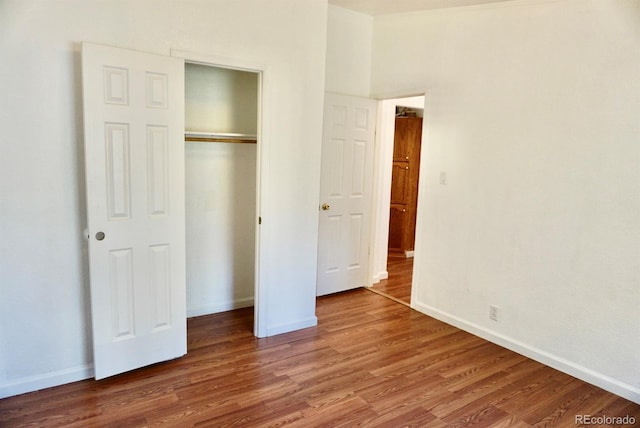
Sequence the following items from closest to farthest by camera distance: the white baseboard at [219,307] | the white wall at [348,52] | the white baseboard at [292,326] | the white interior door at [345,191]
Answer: the white baseboard at [292,326] < the white baseboard at [219,307] < the white wall at [348,52] < the white interior door at [345,191]

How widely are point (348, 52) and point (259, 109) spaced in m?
1.54

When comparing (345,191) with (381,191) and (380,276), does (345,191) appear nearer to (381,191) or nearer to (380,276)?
(381,191)

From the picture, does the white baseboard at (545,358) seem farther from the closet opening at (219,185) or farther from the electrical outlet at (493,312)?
the closet opening at (219,185)

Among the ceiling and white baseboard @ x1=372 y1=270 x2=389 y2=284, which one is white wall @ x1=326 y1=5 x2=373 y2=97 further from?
white baseboard @ x1=372 y1=270 x2=389 y2=284

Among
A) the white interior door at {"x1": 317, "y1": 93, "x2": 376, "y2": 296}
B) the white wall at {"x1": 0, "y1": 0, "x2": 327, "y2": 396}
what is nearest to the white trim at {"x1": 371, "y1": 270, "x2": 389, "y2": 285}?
the white interior door at {"x1": 317, "y1": 93, "x2": 376, "y2": 296}

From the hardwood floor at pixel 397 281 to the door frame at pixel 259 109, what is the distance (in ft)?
5.45

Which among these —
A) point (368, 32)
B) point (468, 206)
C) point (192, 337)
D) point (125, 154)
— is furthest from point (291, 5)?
point (192, 337)

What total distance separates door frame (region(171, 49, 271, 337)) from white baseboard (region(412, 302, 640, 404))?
1666 mm

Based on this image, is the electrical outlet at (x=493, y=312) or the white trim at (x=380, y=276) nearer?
the electrical outlet at (x=493, y=312)

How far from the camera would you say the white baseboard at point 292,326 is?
3.52 metres

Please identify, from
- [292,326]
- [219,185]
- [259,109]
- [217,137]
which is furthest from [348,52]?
[292,326]

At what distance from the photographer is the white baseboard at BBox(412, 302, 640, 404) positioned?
2805 mm

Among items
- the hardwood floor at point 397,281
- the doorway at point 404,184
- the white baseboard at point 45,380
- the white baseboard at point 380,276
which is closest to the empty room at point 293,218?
the white baseboard at point 45,380

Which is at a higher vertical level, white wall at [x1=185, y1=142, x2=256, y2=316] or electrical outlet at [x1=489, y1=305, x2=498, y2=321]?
white wall at [x1=185, y1=142, x2=256, y2=316]
